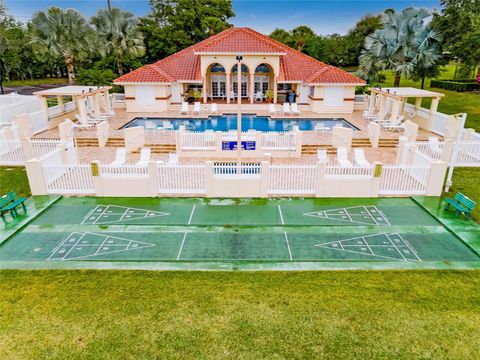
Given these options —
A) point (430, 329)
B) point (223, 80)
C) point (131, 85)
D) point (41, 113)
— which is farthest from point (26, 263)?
point (223, 80)

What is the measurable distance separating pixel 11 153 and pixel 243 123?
44.6ft

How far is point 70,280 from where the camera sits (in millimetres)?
7914

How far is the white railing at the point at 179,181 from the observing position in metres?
12.3

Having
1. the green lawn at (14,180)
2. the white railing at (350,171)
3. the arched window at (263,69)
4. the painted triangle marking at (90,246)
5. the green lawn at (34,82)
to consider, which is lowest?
the painted triangle marking at (90,246)

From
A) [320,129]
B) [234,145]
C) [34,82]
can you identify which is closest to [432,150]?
[320,129]

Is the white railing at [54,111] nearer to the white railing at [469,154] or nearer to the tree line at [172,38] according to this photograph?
the tree line at [172,38]

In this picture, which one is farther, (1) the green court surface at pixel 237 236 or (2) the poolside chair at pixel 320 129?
(2) the poolside chair at pixel 320 129

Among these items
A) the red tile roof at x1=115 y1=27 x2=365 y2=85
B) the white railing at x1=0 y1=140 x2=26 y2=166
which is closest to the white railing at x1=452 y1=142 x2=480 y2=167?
the red tile roof at x1=115 y1=27 x2=365 y2=85

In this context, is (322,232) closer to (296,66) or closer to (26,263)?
(26,263)

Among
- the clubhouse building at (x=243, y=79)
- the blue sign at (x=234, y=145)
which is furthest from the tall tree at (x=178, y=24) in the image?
the blue sign at (x=234, y=145)

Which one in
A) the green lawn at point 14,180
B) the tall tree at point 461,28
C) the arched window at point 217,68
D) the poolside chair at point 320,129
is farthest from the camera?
the arched window at point 217,68

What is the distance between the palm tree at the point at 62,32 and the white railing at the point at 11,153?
17416mm

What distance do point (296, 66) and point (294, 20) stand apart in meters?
35.4

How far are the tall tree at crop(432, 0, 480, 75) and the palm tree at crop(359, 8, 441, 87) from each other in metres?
1.57
